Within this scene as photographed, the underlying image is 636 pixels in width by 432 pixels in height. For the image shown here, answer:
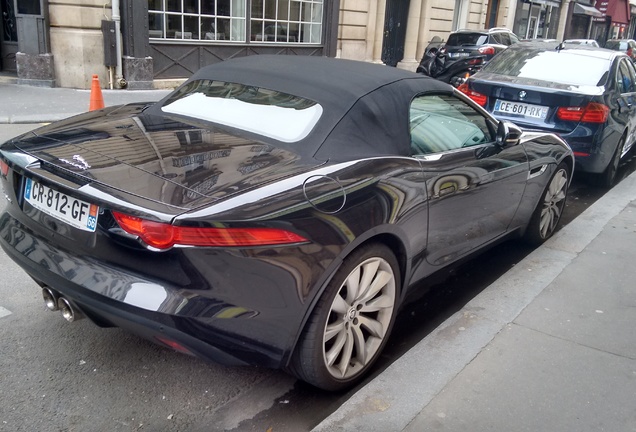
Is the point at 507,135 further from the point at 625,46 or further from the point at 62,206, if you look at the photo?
the point at 625,46

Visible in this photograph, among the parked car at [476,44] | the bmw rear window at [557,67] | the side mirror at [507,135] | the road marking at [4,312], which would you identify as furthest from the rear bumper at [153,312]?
the parked car at [476,44]

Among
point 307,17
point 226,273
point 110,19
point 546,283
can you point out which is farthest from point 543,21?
point 226,273

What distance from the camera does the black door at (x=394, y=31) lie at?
21.2 meters

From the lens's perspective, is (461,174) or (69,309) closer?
(69,309)

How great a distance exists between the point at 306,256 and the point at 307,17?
601 inches

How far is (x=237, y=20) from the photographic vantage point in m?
14.6

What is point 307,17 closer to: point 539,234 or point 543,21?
point 539,234

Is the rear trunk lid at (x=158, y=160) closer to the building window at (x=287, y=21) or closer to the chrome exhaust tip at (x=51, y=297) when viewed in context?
the chrome exhaust tip at (x=51, y=297)

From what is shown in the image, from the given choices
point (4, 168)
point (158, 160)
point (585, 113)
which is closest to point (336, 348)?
point (158, 160)

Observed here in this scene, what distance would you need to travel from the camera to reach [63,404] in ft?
9.29

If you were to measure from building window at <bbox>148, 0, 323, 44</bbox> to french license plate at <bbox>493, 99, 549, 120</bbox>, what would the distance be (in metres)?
8.52

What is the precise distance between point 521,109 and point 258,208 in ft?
16.6

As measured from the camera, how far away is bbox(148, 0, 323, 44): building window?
13117 mm

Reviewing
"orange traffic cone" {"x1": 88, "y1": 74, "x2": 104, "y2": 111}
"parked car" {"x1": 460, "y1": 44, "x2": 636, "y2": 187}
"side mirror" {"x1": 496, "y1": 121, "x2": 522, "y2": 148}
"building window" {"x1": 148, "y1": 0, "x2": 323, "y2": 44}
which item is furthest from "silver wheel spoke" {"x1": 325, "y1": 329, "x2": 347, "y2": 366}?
"building window" {"x1": 148, "y1": 0, "x2": 323, "y2": 44}
